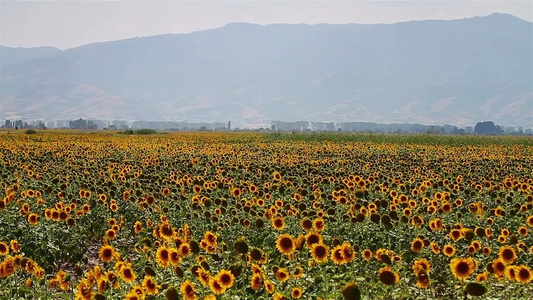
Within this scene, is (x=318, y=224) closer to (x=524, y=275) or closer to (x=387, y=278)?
(x=387, y=278)

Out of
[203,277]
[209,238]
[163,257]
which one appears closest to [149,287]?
[203,277]

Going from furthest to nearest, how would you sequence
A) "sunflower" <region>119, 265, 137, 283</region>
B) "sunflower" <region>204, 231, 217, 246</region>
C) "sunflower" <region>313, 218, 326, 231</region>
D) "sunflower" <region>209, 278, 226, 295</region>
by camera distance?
"sunflower" <region>313, 218, 326, 231</region>
"sunflower" <region>204, 231, 217, 246</region>
"sunflower" <region>119, 265, 137, 283</region>
"sunflower" <region>209, 278, 226, 295</region>

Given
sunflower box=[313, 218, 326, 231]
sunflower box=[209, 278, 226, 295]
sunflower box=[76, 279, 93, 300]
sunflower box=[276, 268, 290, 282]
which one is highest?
sunflower box=[313, 218, 326, 231]

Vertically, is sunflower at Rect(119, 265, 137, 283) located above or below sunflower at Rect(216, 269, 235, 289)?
below

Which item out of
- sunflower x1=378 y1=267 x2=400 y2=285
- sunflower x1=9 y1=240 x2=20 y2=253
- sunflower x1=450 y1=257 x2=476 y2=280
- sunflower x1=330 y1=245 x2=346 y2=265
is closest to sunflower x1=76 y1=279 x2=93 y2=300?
sunflower x1=9 y1=240 x2=20 y2=253

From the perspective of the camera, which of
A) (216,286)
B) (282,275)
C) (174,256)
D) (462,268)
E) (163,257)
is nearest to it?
(216,286)

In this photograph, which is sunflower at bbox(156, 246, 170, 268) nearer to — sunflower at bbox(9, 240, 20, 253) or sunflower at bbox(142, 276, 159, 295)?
sunflower at bbox(142, 276, 159, 295)

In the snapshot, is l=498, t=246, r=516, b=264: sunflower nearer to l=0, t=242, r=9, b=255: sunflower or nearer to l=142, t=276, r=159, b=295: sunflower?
l=142, t=276, r=159, b=295: sunflower

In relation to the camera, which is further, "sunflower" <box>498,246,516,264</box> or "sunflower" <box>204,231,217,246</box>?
"sunflower" <box>204,231,217,246</box>

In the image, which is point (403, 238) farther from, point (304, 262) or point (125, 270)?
point (125, 270)

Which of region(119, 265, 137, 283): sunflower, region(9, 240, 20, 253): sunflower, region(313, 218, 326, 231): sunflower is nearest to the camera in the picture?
region(119, 265, 137, 283): sunflower

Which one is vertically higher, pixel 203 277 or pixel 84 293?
pixel 203 277

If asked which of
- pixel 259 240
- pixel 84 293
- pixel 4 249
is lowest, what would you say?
pixel 259 240

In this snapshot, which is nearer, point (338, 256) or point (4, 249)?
point (338, 256)
